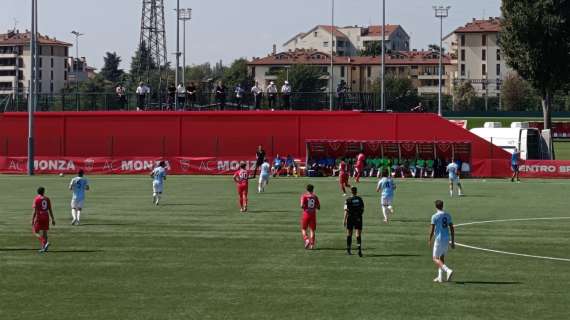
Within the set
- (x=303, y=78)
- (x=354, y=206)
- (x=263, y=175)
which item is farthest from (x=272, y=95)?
(x=303, y=78)

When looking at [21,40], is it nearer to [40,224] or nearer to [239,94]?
[239,94]

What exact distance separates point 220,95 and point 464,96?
97042 millimetres

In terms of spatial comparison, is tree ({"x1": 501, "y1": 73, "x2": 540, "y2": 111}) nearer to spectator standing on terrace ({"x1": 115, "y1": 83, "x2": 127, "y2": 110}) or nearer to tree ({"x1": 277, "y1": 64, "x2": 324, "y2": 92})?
tree ({"x1": 277, "y1": 64, "x2": 324, "y2": 92})

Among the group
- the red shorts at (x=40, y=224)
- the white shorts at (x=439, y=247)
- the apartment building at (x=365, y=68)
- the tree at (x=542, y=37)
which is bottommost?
the white shorts at (x=439, y=247)

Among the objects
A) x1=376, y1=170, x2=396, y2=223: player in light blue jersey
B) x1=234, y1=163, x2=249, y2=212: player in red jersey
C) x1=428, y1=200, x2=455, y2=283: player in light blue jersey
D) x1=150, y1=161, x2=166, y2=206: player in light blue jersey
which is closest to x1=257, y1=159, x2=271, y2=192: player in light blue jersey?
x1=150, y1=161, x2=166, y2=206: player in light blue jersey

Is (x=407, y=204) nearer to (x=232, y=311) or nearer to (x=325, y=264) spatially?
(x=325, y=264)

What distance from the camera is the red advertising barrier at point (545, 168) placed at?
6166cm

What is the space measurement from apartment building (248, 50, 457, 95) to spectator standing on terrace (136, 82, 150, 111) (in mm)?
104400

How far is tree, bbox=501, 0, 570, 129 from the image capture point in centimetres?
7381

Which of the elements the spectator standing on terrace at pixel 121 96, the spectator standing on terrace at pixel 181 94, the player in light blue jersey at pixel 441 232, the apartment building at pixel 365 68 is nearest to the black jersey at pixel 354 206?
the player in light blue jersey at pixel 441 232

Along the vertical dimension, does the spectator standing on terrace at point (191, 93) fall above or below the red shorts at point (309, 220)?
above

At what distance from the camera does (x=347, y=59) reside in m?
182

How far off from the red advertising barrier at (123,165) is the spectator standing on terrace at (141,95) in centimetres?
576

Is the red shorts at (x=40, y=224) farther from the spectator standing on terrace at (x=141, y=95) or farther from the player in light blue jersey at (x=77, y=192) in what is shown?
the spectator standing on terrace at (x=141, y=95)
